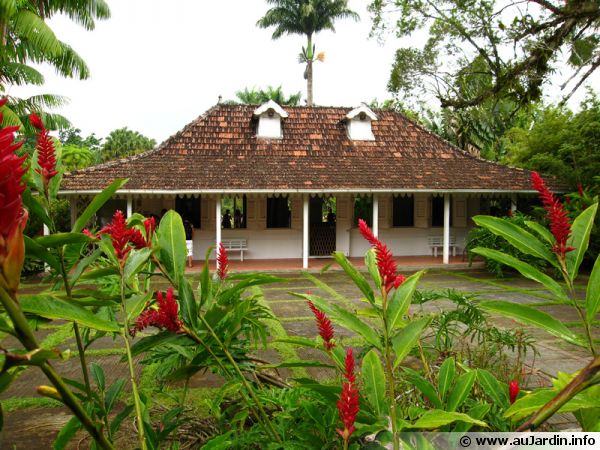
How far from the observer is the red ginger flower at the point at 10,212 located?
0.53 metres

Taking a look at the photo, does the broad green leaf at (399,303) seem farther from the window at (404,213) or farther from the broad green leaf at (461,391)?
the window at (404,213)

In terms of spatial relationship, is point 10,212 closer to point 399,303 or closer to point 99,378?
point 399,303

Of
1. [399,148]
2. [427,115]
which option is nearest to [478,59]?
[399,148]

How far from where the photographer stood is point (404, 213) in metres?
16.3

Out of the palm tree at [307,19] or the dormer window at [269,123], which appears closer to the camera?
the dormer window at [269,123]

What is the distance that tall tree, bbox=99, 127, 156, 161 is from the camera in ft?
135

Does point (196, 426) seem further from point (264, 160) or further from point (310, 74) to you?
point (310, 74)

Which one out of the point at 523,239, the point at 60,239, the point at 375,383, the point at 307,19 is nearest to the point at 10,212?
the point at 60,239

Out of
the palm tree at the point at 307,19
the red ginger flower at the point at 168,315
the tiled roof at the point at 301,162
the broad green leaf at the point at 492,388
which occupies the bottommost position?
the broad green leaf at the point at 492,388

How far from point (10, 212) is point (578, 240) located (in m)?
1.15

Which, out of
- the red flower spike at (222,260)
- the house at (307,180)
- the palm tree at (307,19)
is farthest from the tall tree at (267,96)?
the red flower spike at (222,260)

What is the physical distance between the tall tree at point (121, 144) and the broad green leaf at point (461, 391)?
4180 centimetres

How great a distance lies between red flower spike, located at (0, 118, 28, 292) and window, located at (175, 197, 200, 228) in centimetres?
1458

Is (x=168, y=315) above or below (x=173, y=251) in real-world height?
below
